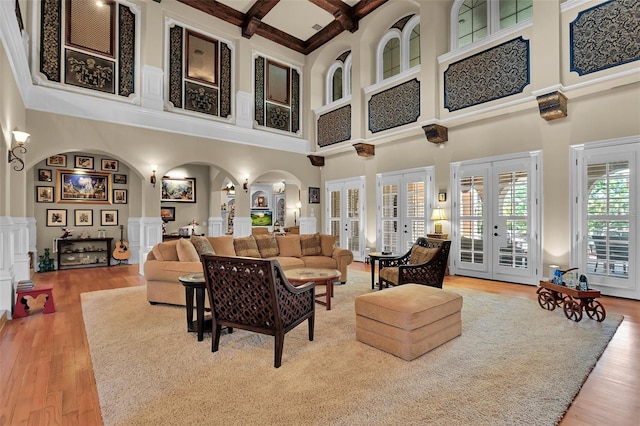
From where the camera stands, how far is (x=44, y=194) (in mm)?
7652

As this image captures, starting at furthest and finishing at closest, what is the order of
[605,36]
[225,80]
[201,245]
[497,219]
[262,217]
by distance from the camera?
[262,217] → [225,80] → [497,219] → [201,245] → [605,36]

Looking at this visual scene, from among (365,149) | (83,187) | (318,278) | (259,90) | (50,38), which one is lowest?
(318,278)

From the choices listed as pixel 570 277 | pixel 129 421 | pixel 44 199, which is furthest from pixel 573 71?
pixel 44 199

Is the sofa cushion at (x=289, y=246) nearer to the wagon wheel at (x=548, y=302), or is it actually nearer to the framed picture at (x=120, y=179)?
the wagon wheel at (x=548, y=302)

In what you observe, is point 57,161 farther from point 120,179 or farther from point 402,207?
point 402,207

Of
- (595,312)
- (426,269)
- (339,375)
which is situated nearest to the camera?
(339,375)

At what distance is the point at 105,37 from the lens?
6.38 metres

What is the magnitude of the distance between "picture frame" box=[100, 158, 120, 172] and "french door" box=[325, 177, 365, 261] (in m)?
5.73

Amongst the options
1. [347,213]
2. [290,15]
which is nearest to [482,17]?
[290,15]

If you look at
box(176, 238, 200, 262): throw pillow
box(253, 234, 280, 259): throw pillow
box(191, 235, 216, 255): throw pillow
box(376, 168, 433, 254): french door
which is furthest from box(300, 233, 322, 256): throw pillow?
box(376, 168, 433, 254): french door

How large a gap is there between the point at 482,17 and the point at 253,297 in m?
6.95

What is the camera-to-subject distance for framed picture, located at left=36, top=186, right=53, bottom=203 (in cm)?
759

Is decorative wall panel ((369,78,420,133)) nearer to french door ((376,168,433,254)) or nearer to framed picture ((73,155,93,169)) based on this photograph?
french door ((376,168,433,254))

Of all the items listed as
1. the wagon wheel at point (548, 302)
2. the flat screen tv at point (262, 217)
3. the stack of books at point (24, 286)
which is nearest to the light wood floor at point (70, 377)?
the stack of books at point (24, 286)
